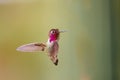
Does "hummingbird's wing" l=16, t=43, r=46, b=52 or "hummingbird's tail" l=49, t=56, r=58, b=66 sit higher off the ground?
"hummingbird's wing" l=16, t=43, r=46, b=52

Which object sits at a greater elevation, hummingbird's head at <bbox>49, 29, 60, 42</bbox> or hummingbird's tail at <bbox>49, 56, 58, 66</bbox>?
hummingbird's head at <bbox>49, 29, 60, 42</bbox>

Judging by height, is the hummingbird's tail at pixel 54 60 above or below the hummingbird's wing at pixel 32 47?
below

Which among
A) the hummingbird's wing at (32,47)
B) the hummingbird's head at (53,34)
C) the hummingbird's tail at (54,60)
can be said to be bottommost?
the hummingbird's tail at (54,60)

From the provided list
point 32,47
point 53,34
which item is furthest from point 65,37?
point 32,47

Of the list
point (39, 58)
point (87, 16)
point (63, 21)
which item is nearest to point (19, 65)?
point (39, 58)

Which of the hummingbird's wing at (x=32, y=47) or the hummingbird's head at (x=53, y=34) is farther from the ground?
the hummingbird's head at (x=53, y=34)

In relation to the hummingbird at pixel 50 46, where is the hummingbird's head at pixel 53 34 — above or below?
above

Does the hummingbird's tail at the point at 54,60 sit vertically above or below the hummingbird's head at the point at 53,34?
below

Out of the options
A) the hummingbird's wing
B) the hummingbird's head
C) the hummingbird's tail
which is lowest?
the hummingbird's tail
